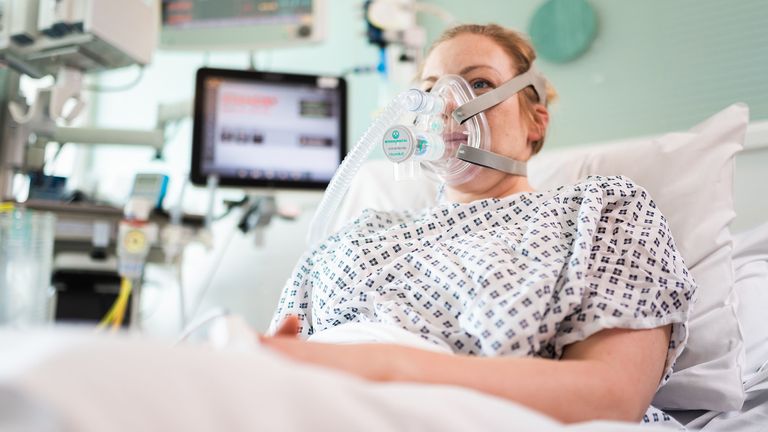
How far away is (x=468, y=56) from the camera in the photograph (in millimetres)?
1509

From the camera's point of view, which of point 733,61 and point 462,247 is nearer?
point 462,247

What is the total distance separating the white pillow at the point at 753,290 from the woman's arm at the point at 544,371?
560 mm

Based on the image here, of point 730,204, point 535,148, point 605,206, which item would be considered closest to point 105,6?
point 535,148

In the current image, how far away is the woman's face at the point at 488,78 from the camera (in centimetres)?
149

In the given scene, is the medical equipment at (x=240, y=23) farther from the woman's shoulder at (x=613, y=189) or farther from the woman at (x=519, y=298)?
the woman's shoulder at (x=613, y=189)

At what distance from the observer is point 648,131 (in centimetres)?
215

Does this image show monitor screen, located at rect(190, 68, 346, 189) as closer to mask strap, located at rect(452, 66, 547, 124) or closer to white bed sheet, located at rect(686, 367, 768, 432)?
mask strap, located at rect(452, 66, 547, 124)

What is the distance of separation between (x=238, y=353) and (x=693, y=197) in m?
1.22

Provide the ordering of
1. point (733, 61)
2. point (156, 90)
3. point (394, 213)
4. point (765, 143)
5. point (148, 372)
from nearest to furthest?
point (148, 372) < point (394, 213) < point (765, 143) < point (733, 61) < point (156, 90)

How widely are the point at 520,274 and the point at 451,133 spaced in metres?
0.44

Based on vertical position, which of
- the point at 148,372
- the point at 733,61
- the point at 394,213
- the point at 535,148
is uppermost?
the point at 733,61

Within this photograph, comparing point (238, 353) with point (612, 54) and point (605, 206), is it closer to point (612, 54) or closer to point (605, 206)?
point (605, 206)

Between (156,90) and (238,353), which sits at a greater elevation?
(156,90)

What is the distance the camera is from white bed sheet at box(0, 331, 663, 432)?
459 millimetres
